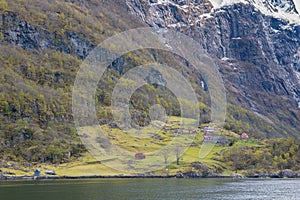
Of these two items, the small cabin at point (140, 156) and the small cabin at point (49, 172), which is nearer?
A: the small cabin at point (49, 172)

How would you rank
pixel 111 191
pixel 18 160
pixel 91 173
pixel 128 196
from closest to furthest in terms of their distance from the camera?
pixel 128 196, pixel 111 191, pixel 91 173, pixel 18 160

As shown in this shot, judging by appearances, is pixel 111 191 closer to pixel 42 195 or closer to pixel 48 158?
pixel 42 195

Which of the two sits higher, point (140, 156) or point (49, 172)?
point (140, 156)

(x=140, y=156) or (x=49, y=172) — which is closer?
(x=49, y=172)

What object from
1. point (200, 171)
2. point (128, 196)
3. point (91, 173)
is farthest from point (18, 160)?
point (128, 196)

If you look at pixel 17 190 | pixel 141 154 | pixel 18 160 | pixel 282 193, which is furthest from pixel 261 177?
pixel 17 190

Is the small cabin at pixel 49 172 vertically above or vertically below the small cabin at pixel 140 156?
below

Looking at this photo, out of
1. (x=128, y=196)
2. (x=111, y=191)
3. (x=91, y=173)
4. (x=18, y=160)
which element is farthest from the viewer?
(x=18, y=160)

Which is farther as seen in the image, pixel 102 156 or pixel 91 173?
pixel 102 156

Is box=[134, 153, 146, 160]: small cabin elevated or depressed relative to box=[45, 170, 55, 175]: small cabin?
elevated

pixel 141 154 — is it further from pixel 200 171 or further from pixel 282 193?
pixel 282 193

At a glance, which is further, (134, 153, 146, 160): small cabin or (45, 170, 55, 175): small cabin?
(134, 153, 146, 160): small cabin
